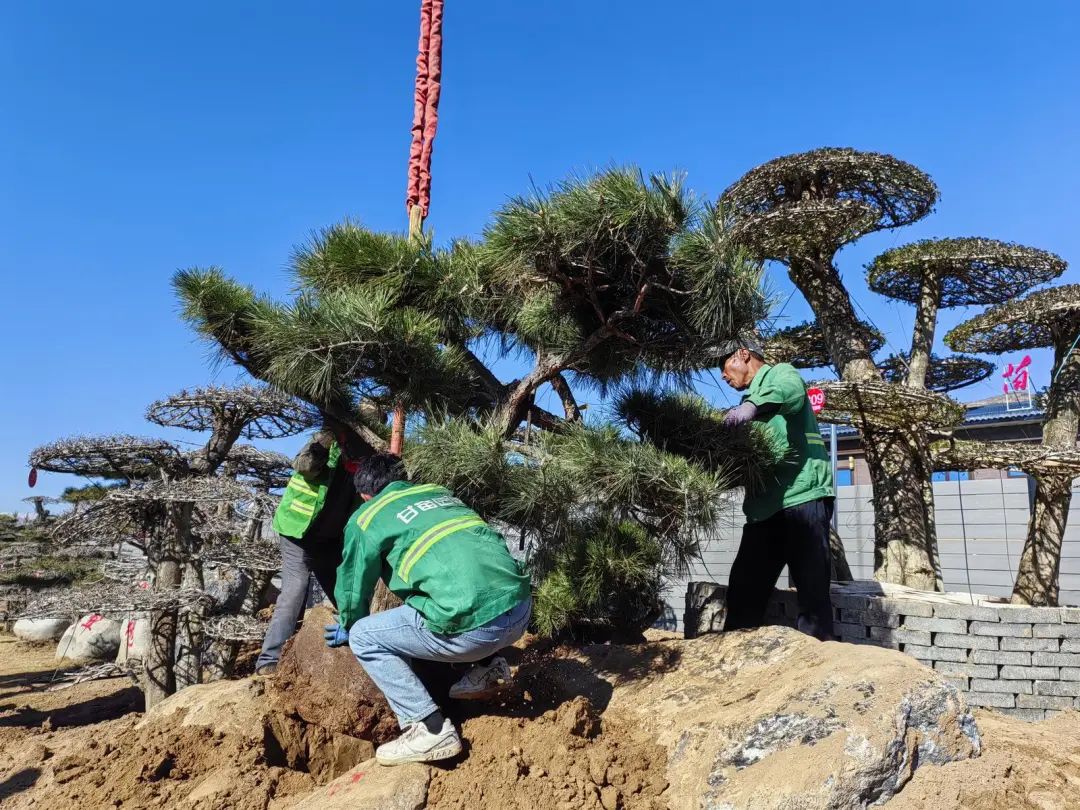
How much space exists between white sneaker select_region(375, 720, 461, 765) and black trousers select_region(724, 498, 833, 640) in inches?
58.4

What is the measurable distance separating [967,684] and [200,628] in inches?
161

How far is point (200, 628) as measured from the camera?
163 inches

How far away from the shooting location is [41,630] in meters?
8.54

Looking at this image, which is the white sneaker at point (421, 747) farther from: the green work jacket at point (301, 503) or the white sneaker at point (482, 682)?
the green work jacket at point (301, 503)

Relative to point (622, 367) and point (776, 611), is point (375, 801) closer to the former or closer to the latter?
point (622, 367)

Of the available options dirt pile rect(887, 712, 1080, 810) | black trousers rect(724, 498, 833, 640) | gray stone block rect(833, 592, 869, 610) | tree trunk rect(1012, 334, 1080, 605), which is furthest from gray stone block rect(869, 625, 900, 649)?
tree trunk rect(1012, 334, 1080, 605)

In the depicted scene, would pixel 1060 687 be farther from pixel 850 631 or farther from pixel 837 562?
pixel 837 562

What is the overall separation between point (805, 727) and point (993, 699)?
2411mm

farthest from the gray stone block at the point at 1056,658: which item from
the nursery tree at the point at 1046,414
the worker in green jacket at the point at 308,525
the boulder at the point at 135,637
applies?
the boulder at the point at 135,637

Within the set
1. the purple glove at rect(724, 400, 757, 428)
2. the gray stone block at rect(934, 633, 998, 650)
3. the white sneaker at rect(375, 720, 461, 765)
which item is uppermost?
the purple glove at rect(724, 400, 757, 428)

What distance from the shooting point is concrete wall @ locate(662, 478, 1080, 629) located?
652 centimetres

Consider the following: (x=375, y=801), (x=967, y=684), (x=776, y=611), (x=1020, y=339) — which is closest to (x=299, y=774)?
(x=375, y=801)

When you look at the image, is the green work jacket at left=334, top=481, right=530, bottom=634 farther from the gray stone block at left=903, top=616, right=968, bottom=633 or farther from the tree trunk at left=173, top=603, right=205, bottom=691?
the gray stone block at left=903, top=616, right=968, bottom=633

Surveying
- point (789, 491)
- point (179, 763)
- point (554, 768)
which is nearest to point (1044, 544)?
point (789, 491)
